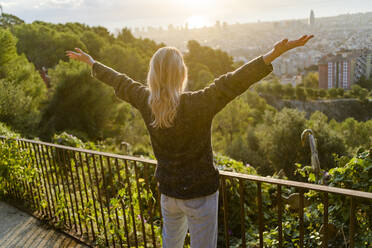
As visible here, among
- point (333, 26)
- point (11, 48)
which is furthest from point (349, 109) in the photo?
point (11, 48)

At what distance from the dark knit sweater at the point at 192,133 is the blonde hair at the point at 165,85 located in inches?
1.5

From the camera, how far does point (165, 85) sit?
150 cm

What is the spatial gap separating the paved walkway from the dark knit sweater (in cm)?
201

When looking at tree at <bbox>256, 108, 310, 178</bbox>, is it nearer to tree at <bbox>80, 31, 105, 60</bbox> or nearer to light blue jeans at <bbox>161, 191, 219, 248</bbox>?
light blue jeans at <bbox>161, 191, 219, 248</bbox>

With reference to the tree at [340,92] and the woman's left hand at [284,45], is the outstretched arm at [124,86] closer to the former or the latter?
the woman's left hand at [284,45]

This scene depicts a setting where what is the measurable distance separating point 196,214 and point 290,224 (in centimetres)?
157

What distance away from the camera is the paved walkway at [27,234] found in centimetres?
315

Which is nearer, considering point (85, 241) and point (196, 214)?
point (196, 214)

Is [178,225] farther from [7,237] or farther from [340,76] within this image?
[340,76]

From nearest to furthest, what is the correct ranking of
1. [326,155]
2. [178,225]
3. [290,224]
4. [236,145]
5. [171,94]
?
[171,94] → [178,225] → [290,224] → [326,155] → [236,145]

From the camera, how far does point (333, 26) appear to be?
1766 centimetres

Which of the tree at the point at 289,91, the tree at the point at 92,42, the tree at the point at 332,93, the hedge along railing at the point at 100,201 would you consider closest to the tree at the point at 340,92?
the tree at the point at 332,93

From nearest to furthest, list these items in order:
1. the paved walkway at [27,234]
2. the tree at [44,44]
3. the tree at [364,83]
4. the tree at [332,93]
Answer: the paved walkway at [27,234] → the tree at [44,44] → the tree at [364,83] → the tree at [332,93]

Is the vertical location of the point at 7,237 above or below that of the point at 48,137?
above
